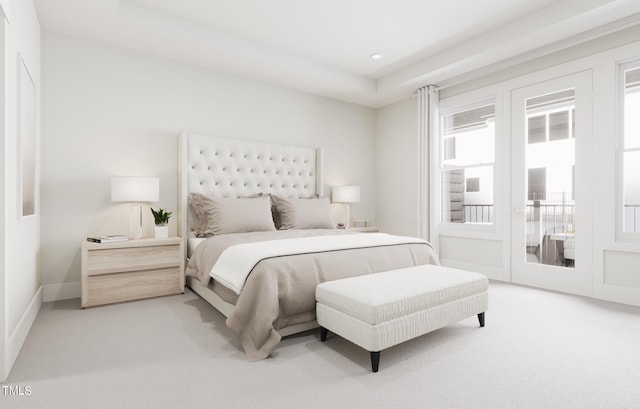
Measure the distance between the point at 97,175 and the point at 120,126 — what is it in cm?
55

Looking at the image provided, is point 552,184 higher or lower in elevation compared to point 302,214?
higher

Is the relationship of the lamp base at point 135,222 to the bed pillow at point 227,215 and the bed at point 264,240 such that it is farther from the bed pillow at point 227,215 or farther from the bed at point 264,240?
the bed pillow at point 227,215

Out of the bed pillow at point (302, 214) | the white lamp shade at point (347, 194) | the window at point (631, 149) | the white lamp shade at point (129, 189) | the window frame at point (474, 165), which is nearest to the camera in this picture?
the window at point (631, 149)

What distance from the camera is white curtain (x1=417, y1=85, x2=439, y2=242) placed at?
15.2ft

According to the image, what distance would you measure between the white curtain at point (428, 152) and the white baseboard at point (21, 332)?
4152mm

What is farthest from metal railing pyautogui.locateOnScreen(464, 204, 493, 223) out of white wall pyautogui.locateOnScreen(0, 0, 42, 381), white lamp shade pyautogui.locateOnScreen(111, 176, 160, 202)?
white wall pyautogui.locateOnScreen(0, 0, 42, 381)

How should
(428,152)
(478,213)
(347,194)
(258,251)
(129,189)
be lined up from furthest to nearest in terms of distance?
(347,194), (428,152), (478,213), (129,189), (258,251)

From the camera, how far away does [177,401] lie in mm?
1604

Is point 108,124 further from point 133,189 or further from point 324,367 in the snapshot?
point 324,367

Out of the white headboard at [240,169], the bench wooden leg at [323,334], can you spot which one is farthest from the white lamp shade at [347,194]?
the bench wooden leg at [323,334]

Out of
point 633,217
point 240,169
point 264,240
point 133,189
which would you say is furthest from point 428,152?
point 133,189

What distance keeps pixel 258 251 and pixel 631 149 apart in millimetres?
3413

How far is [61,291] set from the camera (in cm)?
325

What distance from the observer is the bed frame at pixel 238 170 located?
3750mm
